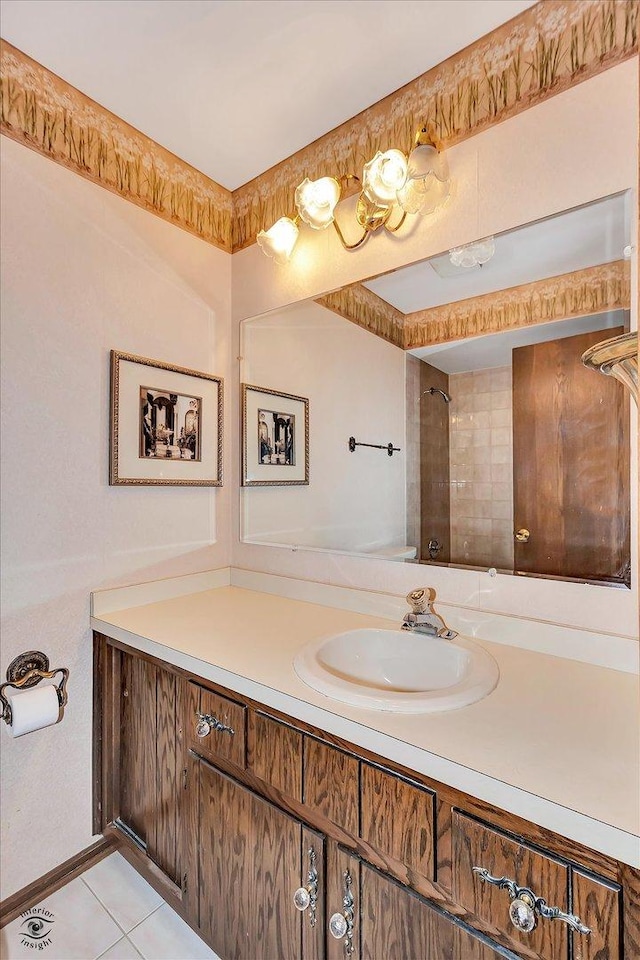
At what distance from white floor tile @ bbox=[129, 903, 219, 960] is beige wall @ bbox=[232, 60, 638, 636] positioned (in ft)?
3.54

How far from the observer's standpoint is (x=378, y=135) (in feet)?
4.80

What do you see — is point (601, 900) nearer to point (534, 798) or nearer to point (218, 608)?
point (534, 798)

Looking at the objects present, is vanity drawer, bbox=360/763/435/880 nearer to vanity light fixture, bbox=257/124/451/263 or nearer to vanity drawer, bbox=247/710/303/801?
vanity drawer, bbox=247/710/303/801

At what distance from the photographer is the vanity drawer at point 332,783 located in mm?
868

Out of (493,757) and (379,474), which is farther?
(379,474)

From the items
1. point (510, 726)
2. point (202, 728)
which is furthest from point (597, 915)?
point (202, 728)

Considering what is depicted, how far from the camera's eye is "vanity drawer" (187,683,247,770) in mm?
1068

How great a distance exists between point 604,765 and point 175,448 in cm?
152

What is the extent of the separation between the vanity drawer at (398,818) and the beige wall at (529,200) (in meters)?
0.59

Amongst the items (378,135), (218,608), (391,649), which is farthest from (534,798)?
(378,135)

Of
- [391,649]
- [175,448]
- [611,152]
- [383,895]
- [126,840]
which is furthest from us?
[175,448]

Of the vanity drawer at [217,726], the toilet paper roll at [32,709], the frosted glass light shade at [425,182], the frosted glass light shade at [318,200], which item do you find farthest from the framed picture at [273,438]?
the toilet paper roll at [32,709]

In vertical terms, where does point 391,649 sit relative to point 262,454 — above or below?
below

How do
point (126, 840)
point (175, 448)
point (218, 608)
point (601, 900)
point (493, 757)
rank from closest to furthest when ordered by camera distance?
1. point (601, 900)
2. point (493, 757)
3. point (126, 840)
4. point (218, 608)
5. point (175, 448)
